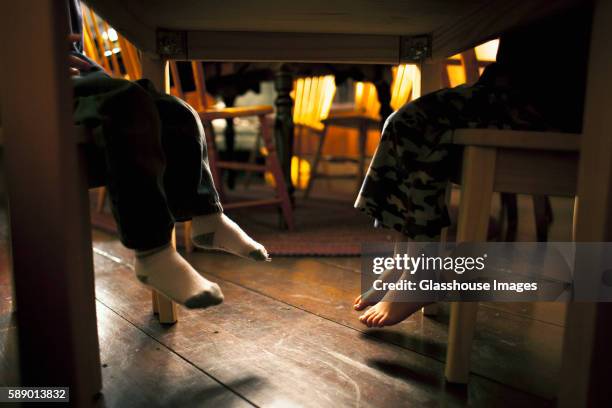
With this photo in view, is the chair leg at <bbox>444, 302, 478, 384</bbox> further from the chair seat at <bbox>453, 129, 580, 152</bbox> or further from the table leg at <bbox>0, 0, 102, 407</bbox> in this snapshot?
the table leg at <bbox>0, 0, 102, 407</bbox>

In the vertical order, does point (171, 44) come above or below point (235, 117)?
above

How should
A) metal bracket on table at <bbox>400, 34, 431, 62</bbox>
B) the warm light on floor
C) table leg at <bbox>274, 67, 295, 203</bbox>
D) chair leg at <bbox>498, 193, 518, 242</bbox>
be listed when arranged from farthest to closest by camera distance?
the warm light on floor
table leg at <bbox>274, 67, 295, 203</bbox>
chair leg at <bbox>498, 193, 518, 242</bbox>
metal bracket on table at <bbox>400, 34, 431, 62</bbox>

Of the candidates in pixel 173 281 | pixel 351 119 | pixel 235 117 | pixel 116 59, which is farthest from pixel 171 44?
pixel 351 119

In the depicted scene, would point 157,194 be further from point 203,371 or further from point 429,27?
point 429,27

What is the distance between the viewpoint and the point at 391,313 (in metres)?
0.84

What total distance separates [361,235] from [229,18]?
43.2 inches

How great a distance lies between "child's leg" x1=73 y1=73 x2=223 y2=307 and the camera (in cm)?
60

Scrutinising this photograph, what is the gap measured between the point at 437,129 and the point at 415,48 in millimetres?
385

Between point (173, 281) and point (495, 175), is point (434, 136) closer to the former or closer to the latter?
point (495, 175)

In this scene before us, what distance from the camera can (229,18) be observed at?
3.01ft

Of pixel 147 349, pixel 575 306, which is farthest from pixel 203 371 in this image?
pixel 575 306

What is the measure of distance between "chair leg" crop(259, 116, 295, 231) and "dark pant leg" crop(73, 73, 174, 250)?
3.73 ft

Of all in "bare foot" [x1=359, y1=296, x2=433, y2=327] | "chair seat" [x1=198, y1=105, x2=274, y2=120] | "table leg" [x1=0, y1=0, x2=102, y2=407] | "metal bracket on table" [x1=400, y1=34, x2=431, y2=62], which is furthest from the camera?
"chair seat" [x1=198, y1=105, x2=274, y2=120]

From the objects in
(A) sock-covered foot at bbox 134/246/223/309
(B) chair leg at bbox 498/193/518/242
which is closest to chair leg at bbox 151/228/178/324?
(A) sock-covered foot at bbox 134/246/223/309
